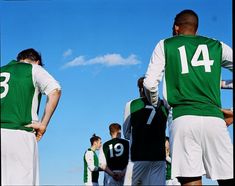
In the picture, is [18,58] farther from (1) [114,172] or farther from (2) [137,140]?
(1) [114,172]

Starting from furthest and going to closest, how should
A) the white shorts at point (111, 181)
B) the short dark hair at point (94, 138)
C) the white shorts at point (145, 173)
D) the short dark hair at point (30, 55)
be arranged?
the short dark hair at point (94, 138), the white shorts at point (111, 181), the white shorts at point (145, 173), the short dark hair at point (30, 55)

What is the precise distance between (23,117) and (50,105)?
0.34m

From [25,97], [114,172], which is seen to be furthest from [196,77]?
[114,172]

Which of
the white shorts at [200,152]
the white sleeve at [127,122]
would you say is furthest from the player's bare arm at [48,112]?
the white sleeve at [127,122]

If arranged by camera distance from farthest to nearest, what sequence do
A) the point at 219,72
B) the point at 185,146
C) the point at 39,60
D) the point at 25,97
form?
→ the point at 39,60
the point at 25,97
the point at 219,72
the point at 185,146

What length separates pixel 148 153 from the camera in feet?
27.3

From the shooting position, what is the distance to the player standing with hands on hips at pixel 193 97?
A: 5082mm

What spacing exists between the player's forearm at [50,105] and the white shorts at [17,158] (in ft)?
0.88

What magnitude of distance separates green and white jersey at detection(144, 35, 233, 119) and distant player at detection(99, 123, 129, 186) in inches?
229

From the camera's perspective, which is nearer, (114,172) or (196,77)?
(196,77)

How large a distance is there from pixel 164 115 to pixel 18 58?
3.05 m

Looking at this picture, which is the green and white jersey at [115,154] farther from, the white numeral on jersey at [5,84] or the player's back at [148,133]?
the white numeral on jersey at [5,84]

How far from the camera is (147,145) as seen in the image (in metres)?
8.34

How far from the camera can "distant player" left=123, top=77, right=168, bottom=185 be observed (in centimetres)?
834
